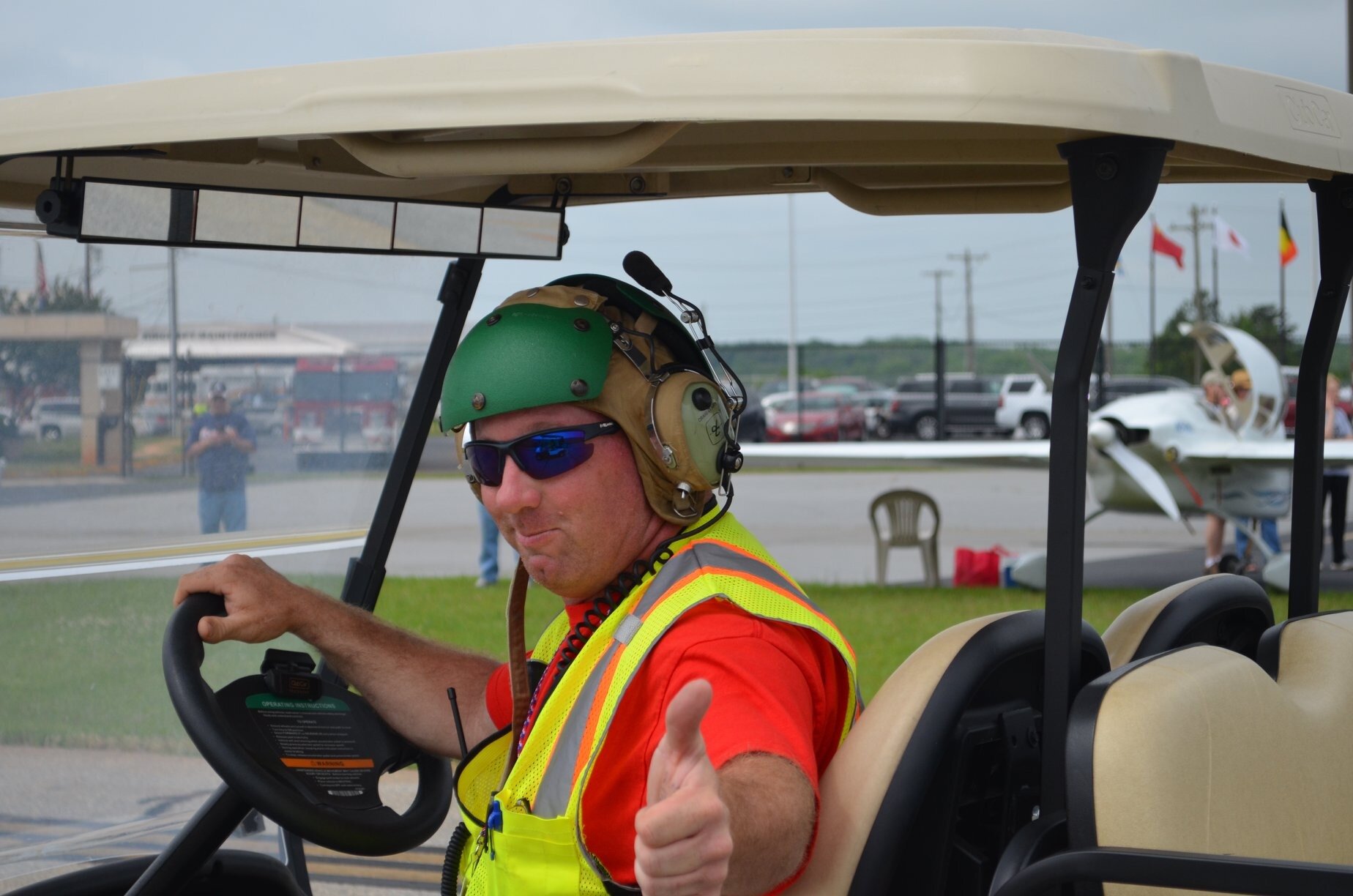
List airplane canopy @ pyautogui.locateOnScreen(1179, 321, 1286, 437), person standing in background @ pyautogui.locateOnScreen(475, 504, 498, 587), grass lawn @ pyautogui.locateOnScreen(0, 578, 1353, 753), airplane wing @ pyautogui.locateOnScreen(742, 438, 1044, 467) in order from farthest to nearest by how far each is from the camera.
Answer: airplane wing @ pyautogui.locateOnScreen(742, 438, 1044, 467)
airplane canopy @ pyautogui.locateOnScreen(1179, 321, 1286, 437)
person standing in background @ pyautogui.locateOnScreen(475, 504, 498, 587)
grass lawn @ pyautogui.locateOnScreen(0, 578, 1353, 753)

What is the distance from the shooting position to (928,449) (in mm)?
16156

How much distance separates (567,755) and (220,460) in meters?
1.07

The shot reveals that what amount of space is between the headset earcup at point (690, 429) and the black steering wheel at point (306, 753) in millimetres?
721

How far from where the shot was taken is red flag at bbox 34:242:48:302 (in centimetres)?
217

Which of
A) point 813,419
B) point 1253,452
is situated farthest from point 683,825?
point 813,419

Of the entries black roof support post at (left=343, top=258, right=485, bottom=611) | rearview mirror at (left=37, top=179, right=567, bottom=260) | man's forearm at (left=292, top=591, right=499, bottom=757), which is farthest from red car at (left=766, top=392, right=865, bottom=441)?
man's forearm at (left=292, top=591, right=499, bottom=757)

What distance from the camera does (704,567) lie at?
1.78 m

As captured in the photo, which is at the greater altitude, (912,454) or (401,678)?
(401,678)

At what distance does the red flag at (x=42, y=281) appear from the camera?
217 centimetres

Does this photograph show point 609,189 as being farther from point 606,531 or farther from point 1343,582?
point 1343,582

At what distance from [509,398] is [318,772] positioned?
699mm

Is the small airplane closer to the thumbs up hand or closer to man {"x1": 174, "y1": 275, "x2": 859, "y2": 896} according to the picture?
man {"x1": 174, "y1": 275, "x2": 859, "y2": 896}

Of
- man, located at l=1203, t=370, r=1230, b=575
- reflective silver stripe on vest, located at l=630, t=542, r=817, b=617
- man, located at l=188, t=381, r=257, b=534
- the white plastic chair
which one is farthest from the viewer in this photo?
man, located at l=1203, t=370, r=1230, b=575

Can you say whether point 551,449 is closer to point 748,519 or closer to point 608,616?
point 608,616
